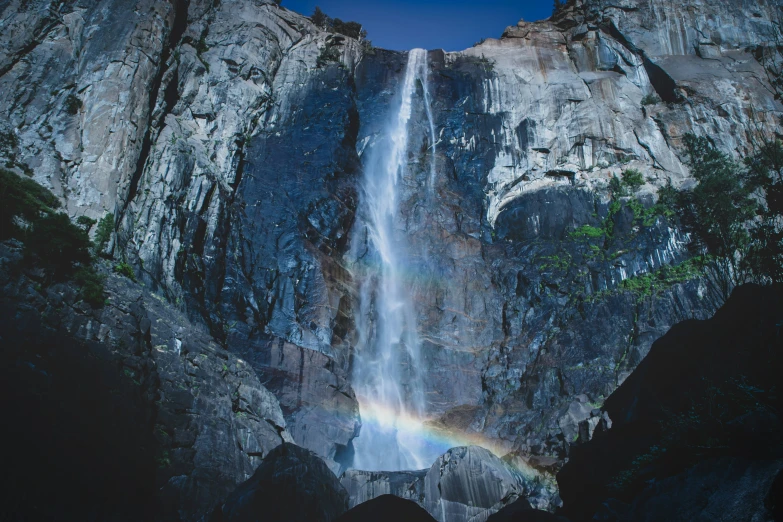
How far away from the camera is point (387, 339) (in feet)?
102

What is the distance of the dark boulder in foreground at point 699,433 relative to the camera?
9359 mm

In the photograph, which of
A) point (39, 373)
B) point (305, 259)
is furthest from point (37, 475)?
point (305, 259)

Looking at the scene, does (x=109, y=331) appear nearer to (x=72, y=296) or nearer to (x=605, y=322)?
(x=72, y=296)

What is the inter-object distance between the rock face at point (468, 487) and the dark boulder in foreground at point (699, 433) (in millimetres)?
4058

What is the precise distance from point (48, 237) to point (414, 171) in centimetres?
2452

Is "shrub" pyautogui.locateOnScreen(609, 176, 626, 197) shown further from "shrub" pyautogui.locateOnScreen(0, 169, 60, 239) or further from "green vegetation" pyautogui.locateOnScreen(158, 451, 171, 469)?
"shrub" pyautogui.locateOnScreen(0, 169, 60, 239)

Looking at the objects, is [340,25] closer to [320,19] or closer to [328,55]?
[320,19]

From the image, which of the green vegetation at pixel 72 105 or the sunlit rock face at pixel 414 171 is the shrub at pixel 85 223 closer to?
the sunlit rock face at pixel 414 171

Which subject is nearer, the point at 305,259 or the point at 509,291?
the point at 305,259

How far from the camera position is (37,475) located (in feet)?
44.4

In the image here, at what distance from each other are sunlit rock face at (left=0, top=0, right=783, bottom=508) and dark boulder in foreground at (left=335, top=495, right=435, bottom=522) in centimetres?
978

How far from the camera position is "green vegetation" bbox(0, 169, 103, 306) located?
1812 cm

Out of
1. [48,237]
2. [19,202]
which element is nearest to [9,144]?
[19,202]

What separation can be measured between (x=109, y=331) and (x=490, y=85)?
1287 inches
